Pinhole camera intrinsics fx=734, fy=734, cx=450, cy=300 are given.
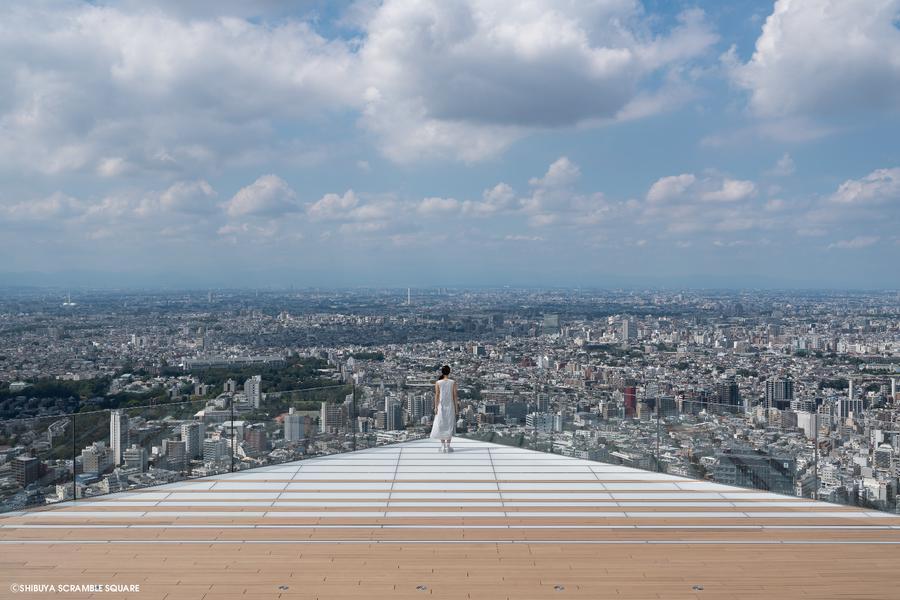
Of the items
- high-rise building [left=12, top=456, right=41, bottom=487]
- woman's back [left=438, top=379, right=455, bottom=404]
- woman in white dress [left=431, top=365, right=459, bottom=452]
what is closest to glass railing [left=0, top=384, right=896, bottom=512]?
high-rise building [left=12, top=456, right=41, bottom=487]

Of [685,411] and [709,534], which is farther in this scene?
[685,411]

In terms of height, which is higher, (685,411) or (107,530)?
(685,411)

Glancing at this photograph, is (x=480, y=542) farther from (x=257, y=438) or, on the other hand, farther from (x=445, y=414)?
(x=445, y=414)

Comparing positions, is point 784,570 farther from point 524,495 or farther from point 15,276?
point 15,276

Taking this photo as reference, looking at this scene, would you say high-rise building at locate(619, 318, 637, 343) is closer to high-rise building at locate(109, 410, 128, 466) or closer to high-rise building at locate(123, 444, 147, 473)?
high-rise building at locate(123, 444, 147, 473)

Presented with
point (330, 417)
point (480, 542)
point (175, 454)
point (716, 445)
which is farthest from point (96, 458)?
point (716, 445)

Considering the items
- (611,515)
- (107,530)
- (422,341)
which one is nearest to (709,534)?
(611,515)
